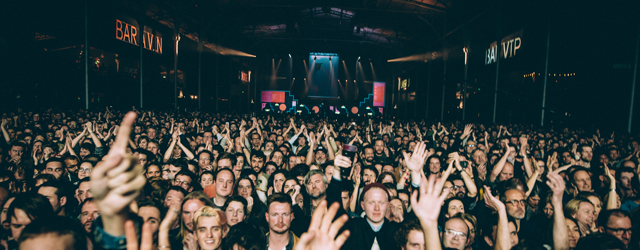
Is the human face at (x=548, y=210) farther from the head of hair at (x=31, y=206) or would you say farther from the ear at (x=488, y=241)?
the head of hair at (x=31, y=206)

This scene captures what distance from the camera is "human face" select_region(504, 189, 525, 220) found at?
404 cm

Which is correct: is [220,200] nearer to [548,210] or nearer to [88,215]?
[88,215]

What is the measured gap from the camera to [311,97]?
40.5 m

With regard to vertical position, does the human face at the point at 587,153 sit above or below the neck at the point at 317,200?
above

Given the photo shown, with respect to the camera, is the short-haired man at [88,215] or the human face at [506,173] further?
the human face at [506,173]

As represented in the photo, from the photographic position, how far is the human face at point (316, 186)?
14.2 feet

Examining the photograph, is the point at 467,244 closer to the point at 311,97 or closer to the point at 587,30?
the point at 587,30

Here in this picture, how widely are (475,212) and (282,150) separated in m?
4.31

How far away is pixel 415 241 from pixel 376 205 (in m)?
0.61

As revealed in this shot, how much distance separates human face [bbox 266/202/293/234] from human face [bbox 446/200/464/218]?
2073 mm

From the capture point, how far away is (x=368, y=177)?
5156 millimetres

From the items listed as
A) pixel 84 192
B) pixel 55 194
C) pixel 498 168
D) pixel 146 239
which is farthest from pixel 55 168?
pixel 498 168

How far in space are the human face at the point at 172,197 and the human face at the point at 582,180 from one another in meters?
5.95

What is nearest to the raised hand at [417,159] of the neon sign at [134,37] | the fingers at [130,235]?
the fingers at [130,235]
